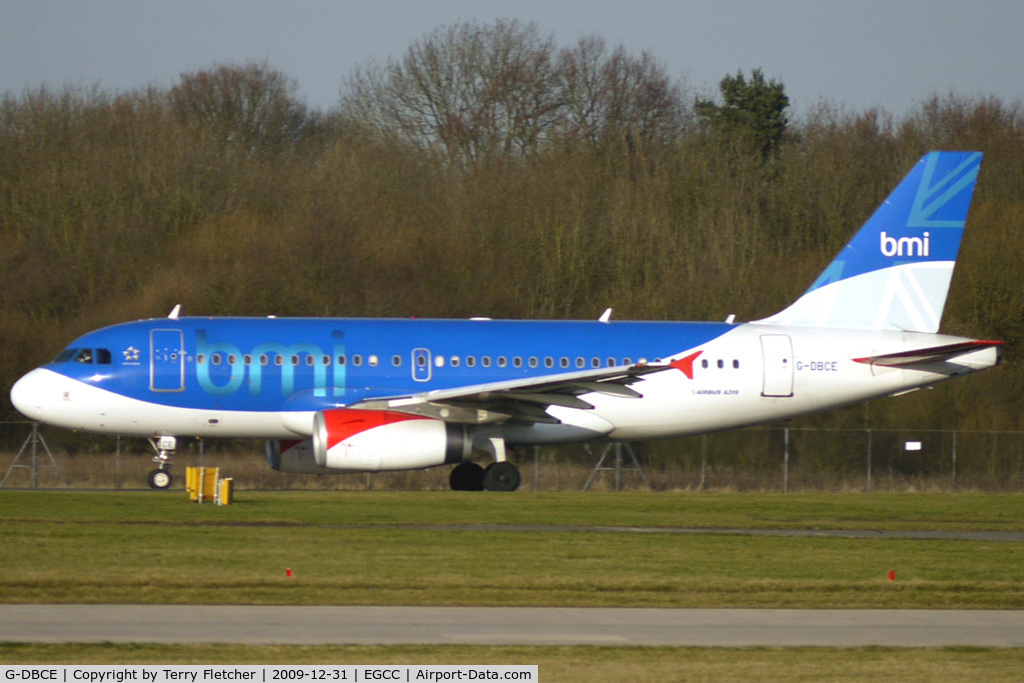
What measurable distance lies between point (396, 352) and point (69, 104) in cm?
3213

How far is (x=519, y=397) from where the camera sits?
86.4 ft

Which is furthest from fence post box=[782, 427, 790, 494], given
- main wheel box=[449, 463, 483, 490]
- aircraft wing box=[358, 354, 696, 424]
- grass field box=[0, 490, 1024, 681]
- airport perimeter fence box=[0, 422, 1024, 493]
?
grass field box=[0, 490, 1024, 681]

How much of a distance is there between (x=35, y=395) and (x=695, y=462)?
16.3 metres

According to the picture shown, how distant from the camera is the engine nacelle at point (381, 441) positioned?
83.7 feet

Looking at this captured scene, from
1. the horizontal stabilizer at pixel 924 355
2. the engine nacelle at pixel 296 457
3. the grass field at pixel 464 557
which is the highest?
the horizontal stabilizer at pixel 924 355

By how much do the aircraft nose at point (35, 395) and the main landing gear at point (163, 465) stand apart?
7.23 feet

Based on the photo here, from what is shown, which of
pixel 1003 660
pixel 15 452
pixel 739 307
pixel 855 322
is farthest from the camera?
pixel 739 307

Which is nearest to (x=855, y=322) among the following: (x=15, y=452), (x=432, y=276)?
(x=432, y=276)

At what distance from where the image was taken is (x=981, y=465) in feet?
120

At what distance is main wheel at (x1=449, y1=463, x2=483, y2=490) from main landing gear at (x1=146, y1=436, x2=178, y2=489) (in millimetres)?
5661

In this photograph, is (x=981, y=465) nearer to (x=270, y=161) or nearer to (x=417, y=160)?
(x=417, y=160)

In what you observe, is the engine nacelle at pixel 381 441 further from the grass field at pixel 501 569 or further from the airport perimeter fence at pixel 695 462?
the airport perimeter fence at pixel 695 462

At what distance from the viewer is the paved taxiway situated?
11.7 meters

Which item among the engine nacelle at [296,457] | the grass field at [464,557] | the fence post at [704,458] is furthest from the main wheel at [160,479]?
the fence post at [704,458]
